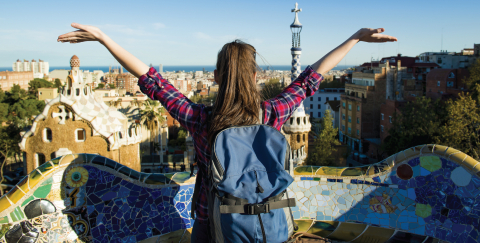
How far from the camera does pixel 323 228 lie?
4.40m

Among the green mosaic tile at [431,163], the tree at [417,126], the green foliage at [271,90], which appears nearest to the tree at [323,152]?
the green foliage at [271,90]

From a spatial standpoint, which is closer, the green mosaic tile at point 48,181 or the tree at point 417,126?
the green mosaic tile at point 48,181

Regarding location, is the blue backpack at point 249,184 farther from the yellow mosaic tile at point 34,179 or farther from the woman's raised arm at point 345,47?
the yellow mosaic tile at point 34,179

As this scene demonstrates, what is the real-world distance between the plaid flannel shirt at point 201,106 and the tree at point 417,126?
73.8 ft

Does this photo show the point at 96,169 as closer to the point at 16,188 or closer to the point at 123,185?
the point at 123,185

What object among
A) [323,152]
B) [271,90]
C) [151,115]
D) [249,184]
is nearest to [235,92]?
[249,184]

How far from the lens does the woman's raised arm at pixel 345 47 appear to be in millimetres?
2424

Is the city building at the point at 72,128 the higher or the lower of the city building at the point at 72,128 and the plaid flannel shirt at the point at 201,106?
the lower

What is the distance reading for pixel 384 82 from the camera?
123 feet

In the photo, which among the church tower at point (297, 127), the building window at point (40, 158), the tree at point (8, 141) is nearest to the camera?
the building window at point (40, 158)

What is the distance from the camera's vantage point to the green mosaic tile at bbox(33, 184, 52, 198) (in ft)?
12.6

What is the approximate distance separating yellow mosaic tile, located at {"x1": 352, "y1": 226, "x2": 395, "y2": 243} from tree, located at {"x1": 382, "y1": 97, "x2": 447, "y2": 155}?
795 inches

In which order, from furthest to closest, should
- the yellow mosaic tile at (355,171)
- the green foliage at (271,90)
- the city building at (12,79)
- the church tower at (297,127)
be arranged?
the city building at (12,79) → the church tower at (297,127) → the yellow mosaic tile at (355,171) → the green foliage at (271,90)

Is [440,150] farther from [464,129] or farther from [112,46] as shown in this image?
[464,129]
